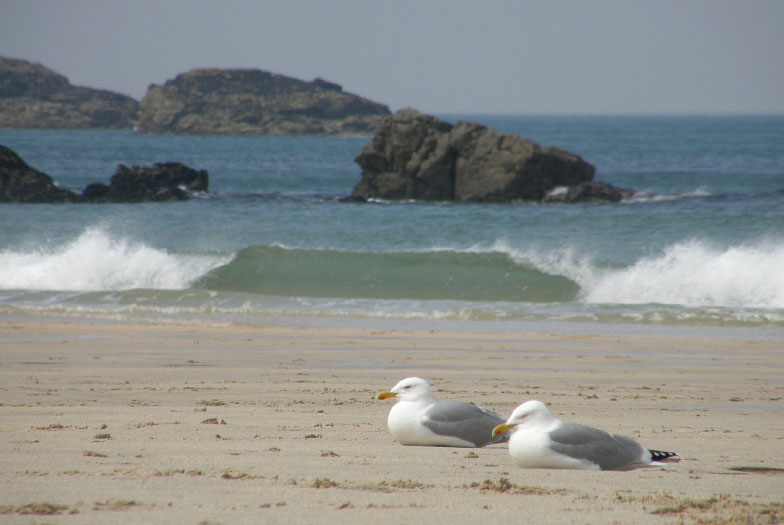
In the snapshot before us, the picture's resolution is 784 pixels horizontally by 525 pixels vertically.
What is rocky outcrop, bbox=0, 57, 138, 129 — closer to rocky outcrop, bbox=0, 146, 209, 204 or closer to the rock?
the rock

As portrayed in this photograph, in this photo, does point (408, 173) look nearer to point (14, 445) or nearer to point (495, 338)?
point (495, 338)

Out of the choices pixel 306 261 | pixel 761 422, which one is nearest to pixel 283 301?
pixel 306 261

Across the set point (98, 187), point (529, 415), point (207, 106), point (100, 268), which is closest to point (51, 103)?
point (207, 106)

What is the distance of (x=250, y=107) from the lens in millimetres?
139875

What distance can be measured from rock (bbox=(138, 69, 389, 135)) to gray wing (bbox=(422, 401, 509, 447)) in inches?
5121

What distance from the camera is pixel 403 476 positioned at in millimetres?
4387

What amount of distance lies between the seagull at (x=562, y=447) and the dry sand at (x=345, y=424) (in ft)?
0.27

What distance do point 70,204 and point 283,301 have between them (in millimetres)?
19498

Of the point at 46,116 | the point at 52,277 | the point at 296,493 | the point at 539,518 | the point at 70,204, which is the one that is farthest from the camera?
the point at 46,116

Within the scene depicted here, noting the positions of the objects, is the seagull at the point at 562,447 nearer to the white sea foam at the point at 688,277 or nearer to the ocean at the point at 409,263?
the ocean at the point at 409,263

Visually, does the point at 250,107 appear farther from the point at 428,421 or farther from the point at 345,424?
the point at 428,421

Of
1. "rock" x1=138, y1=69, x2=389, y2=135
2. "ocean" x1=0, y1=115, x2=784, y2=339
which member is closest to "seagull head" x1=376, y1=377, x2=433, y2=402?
"ocean" x1=0, y1=115, x2=784, y2=339

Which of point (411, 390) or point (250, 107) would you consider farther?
point (250, 107)

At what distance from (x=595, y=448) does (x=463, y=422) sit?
914 millimetres
